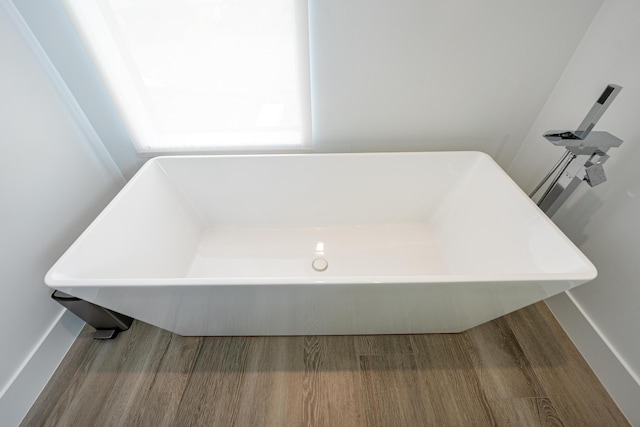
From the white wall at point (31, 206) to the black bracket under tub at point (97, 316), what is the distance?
10 centimetres

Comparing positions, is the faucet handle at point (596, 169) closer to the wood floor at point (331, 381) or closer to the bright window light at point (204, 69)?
the wood floor at point (331, 381)

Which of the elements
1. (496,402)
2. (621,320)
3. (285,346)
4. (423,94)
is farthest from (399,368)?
(423,94)

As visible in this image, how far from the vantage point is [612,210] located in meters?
1.14

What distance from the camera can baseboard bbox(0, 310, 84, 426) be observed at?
1.06 metres

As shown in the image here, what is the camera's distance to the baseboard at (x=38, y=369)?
1.06 m

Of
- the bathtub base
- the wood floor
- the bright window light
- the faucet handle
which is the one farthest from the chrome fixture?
the bright window light

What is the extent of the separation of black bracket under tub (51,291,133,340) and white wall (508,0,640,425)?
2033mm

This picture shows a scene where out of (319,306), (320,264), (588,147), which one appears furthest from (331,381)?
(588,147)

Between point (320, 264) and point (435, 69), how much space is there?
3.52 ft

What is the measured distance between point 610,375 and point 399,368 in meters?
0.83

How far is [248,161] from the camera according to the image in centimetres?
147

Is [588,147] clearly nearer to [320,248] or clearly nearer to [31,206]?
[320,248]

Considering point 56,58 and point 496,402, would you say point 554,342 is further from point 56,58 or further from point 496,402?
point 56,58

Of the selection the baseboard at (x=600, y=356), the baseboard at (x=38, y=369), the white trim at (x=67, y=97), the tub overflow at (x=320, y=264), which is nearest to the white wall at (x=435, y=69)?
the tub overflow at (x=320, y=264)
